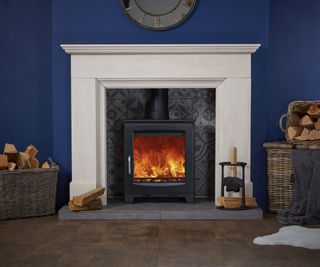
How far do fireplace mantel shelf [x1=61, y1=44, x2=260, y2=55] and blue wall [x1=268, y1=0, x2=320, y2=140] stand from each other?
55 centimetres

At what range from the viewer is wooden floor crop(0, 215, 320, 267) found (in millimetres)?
2883

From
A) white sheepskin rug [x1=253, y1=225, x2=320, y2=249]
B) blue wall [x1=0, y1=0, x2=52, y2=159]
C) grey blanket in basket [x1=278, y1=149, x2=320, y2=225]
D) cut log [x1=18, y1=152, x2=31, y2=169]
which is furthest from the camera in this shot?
blue wall [x1=0, y1=0, x2=52, y2=159]

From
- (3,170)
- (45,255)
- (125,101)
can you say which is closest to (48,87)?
(125,101)

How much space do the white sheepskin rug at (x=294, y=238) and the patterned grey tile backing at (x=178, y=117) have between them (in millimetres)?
1204

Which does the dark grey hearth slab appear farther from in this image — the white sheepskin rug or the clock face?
the clock face

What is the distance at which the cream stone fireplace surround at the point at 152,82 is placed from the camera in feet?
13.9

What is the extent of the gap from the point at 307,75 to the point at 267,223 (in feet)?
4.68

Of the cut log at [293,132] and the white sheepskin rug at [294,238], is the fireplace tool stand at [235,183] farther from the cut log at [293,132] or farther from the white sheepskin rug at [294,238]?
the white sheepskin rug at [294,238]

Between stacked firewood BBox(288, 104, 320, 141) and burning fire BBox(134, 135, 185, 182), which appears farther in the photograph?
burning fire BBox(134, 135, 185, 182)

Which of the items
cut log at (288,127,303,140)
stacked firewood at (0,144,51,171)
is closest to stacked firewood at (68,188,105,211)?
stacked firewood at (0,144,51,171)

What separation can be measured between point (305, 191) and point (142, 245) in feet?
4.49

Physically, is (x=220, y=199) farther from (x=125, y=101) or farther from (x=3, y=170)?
(x=3, y=170)

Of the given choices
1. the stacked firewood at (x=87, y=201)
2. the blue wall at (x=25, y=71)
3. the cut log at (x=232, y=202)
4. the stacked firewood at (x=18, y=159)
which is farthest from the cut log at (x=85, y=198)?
the cut log at (x=232, y=202)

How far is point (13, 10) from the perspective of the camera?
4586 millimetres
